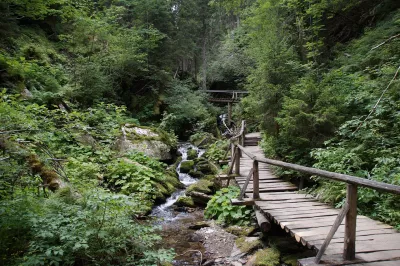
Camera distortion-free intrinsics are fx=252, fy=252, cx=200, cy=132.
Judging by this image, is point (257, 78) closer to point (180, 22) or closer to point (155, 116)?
point (155, 116)

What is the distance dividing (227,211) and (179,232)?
1535mm

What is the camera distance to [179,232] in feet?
24.1

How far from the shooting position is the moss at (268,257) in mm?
4836

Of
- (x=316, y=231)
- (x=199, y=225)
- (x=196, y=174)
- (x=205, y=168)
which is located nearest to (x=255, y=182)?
(x=316, y=231)

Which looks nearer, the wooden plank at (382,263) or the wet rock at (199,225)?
the wooden plank at (382,263)

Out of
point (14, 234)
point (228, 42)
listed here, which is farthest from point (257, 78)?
point (228, 42)

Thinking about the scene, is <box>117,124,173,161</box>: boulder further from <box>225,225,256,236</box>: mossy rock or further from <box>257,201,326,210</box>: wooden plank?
<box>257,201,326,210</box>: wooden plank

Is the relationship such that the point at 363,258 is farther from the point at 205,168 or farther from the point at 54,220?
the point at 205,168

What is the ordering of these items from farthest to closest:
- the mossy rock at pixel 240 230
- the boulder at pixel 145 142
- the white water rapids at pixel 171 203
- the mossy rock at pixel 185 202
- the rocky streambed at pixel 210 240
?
the boulder at pixel 145 142
the mossy rock at pixel 185 202
the white water rapids at pixel 171 203
the mossy rock at pixel 240 230
the rocky streambed at pixel 210 240

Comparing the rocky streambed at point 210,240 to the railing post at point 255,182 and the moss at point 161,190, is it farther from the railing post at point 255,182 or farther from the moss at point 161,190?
the railing post at point 255,182

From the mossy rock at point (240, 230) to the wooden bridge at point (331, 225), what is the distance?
81cm

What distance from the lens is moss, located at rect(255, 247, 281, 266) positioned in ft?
15.9

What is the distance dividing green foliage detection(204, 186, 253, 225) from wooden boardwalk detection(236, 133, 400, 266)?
0.78 meters

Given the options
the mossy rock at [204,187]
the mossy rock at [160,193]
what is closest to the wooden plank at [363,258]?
the mossy rock at [204,187]
